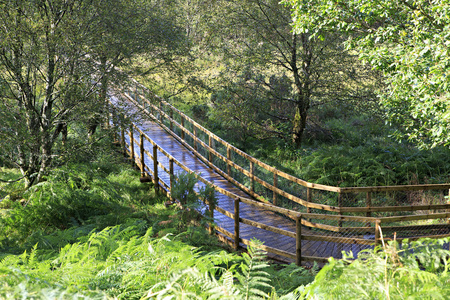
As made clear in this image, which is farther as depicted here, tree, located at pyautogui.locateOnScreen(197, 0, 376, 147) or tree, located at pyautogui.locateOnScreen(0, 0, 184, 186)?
tree, located at pyautogui.locateOnScreen(197, 0, 376, 147)

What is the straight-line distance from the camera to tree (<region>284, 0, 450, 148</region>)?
6277mm

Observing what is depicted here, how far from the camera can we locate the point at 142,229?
7398mm

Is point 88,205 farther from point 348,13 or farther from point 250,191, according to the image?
point 348,13

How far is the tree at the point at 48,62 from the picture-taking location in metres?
8.03

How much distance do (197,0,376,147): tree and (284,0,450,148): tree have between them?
3.98 meters

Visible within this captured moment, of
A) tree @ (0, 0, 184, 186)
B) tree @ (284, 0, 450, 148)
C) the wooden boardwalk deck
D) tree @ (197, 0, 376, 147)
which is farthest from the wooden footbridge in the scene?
tree @ (197, 0, 376, 147)

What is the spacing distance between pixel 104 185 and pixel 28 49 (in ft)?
11.4

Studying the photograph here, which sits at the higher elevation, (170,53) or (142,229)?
(170,53)

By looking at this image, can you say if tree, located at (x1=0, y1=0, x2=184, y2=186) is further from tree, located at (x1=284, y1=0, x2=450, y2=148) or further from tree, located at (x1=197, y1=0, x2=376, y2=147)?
tree, located at (x1=284, y1=0, x2=450, y2=148)

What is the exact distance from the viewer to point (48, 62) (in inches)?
338

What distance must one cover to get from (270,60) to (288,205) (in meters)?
6.03

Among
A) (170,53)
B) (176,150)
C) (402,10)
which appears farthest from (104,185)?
(402,10)

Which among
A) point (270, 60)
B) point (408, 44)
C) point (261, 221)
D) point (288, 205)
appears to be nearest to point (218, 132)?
point (270, 60)

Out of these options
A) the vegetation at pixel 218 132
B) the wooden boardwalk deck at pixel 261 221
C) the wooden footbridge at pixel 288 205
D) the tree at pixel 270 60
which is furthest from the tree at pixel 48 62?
the tree at pixel 270 60
